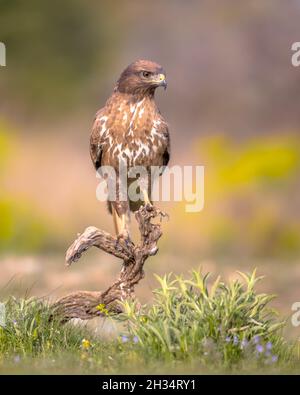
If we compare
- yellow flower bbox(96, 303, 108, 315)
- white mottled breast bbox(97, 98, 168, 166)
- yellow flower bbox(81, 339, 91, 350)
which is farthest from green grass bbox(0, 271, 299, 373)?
white mottled breast bbox(97, 98, 168, 166)

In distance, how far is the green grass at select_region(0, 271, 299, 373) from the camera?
5023 millimetres

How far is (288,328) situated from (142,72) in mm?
2183

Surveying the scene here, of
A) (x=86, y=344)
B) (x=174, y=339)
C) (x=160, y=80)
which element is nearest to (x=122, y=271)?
(x=86, y=344)

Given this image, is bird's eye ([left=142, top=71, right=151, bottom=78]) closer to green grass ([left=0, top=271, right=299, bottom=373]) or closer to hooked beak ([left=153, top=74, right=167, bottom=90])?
hooked beak ([left=153, top=74, right=167, bottom=90])

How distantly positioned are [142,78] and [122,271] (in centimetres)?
146

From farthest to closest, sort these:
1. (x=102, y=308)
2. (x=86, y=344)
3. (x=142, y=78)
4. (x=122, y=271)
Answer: (x=142, y=78)
(x=122, y=271)
(x=102, y=308)
(x=86, y=344)

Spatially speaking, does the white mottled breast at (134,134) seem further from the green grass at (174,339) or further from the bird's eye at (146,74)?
the green grass at (174,339)

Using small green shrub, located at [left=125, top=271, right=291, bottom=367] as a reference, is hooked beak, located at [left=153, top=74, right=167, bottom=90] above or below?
above

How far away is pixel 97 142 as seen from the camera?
21.8 ft

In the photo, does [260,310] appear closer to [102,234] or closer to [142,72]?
[102,234]

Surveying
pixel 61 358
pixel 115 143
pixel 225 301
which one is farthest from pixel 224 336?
pixel 115 143

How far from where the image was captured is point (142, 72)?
250 inches

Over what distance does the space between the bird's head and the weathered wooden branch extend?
3.02ft

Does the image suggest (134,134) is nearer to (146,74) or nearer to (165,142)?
(165,142)
